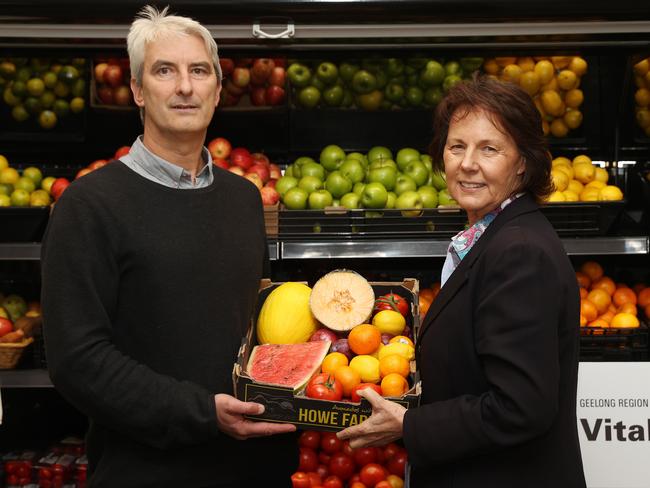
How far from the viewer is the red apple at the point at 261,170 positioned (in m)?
3.19

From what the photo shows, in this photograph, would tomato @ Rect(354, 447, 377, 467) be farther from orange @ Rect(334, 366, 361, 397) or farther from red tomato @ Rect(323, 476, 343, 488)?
orange @ Rect(334, 366, 361, 397)

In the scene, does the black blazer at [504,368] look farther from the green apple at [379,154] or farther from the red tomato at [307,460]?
the green apple at [379,154]

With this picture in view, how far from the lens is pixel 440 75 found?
3240 mm

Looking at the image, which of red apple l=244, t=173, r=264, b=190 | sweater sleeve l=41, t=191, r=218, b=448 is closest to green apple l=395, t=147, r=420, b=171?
red apple l=244, t=173, r=264, b=190

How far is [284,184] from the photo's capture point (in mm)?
3121

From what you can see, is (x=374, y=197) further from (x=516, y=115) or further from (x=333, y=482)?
(x=516, y=115)

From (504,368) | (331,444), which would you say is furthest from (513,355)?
(331,444)

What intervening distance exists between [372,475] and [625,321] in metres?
1.22

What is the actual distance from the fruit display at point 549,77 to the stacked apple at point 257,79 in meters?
0.93

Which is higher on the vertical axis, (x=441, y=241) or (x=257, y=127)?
(x=257, y=127)

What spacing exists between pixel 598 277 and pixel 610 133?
68cm

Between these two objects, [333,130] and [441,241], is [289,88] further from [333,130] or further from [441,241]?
[441,241]

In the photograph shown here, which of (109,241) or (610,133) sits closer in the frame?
(109,241)

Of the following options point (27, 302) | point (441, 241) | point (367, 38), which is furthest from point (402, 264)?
point (27, 302)
